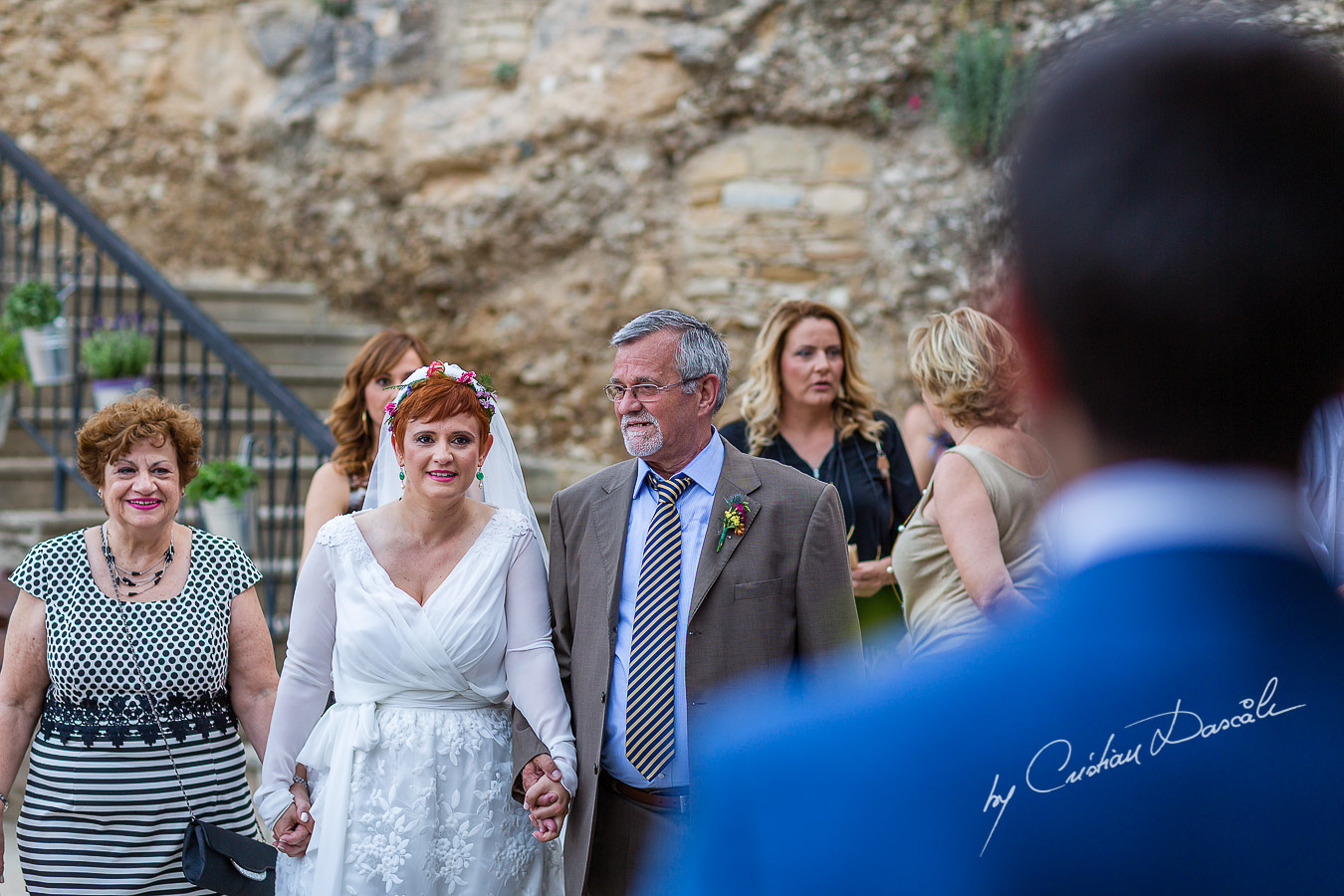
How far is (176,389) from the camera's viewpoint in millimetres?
7652

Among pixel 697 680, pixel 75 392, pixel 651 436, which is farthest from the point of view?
pixel 75 392

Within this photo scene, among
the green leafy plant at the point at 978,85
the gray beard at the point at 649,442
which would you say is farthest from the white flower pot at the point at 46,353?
the green leafy plant at the point at 978,85

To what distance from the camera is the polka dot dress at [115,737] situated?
3088mm

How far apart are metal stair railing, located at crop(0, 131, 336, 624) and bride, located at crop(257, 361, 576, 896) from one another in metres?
2.66

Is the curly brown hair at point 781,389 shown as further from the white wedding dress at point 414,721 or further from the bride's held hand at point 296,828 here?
the bride's held hand at point 296,828

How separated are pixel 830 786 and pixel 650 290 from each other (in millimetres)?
7395

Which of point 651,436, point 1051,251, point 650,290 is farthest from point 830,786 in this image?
point 650,290

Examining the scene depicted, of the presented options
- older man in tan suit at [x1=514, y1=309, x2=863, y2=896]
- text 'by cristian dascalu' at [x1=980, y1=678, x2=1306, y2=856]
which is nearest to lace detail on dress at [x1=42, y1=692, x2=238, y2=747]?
older man in tan suit at [x1=514, y1=309, x2=863, y2=896]

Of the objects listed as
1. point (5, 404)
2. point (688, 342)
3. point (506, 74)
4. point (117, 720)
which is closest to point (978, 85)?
point (506, 74)

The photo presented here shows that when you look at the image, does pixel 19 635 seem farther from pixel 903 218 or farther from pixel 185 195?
pixel 185 195

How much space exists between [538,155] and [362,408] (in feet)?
14.9

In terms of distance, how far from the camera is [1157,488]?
72 cm

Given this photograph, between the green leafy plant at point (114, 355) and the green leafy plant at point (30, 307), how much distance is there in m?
0.25

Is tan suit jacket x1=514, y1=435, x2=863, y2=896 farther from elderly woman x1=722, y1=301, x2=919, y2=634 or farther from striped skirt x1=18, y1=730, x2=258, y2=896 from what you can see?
elderly woman x1=722, y1=301, x2=919, y2=634
